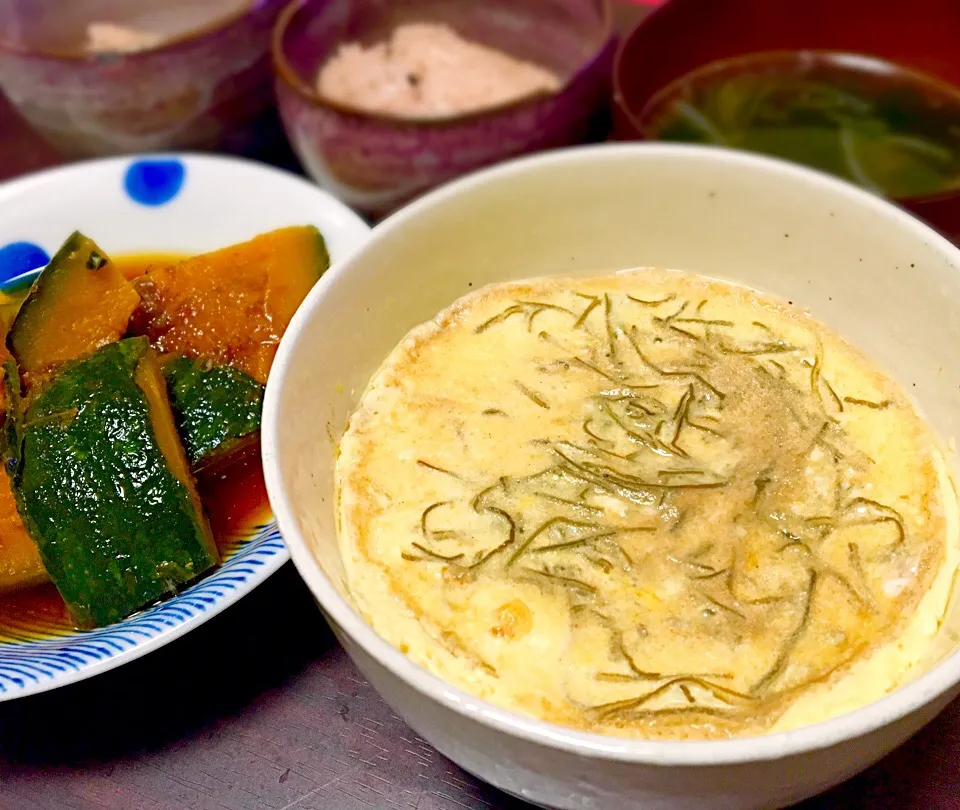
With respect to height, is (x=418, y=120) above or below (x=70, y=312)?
above

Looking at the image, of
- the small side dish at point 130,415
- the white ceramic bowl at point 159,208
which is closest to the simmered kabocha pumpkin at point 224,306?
the small side dish at point 130,415

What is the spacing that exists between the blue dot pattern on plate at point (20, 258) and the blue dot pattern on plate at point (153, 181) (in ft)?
0.64

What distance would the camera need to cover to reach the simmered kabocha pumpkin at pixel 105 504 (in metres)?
1.11

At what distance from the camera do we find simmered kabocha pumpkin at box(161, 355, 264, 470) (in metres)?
1.25

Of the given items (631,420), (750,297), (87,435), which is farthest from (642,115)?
(87,435)

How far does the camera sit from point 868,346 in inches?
45.3

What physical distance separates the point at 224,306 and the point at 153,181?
432 millimetres

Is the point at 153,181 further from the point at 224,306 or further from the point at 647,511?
the point at 647,511

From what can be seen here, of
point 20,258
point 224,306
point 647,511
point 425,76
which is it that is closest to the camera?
point 647,511

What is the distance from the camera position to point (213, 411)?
126 cm

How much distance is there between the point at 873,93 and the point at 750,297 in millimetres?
928

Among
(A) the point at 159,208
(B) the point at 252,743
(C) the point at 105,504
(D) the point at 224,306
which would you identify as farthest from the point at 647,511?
(A) the point at 159,208

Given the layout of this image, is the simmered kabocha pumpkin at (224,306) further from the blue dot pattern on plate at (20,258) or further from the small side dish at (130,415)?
the blue dot pattern on plate at (20,258)

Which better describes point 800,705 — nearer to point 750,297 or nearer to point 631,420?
point 631,420
